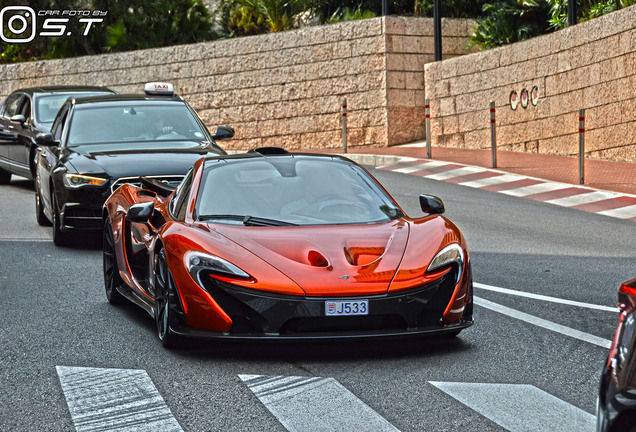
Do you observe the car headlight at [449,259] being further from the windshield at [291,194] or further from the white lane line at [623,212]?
the white lane line at [623,212]

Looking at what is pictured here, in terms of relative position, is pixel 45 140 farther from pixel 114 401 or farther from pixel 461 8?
pixel 461 8

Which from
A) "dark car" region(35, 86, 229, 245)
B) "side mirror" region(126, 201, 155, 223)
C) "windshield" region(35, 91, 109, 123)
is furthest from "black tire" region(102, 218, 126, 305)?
"windshield" region(35, 91, 109, 123)

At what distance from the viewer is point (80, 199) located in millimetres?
11398

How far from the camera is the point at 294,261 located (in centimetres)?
641

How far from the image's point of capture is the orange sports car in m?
6.24

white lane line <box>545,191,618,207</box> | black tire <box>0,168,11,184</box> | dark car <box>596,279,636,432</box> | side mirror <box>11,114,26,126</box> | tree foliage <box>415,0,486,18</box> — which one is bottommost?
white lane line <box>545,191,618,207</box>

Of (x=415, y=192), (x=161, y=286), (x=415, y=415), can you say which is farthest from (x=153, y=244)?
(x=415, y=192)

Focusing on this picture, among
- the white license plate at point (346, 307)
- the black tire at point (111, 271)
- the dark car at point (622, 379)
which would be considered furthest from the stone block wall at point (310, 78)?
the dark car at point (622, 379)

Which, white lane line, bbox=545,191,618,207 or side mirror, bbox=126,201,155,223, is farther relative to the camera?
white lane line, bbox=545,191,618,207

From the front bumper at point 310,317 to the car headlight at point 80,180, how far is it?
5.22 m

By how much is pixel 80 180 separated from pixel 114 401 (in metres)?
6.21

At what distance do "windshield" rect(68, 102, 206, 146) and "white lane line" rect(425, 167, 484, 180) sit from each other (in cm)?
675

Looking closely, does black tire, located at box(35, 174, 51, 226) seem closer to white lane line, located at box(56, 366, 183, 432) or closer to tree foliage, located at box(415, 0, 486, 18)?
white lane line, located at box(56, 366, 183, 432)

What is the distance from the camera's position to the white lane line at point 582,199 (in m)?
15.3
